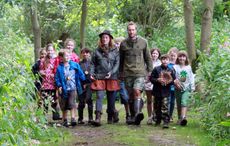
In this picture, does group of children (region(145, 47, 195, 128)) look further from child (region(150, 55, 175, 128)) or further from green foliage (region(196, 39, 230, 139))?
green foliage (region(196, 39, 230, 139))

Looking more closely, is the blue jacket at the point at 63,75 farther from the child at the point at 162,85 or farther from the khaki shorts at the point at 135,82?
the child at the point at 162,85

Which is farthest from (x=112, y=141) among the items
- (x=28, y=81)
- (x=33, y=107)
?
(x=28, y=81)

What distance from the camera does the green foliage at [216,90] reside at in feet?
23.5

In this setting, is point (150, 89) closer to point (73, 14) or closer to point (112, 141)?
point (112, 141)

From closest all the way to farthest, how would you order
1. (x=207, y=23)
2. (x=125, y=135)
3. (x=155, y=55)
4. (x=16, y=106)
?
1. (x=16, y=106)
2. (x=125, y=135)
3. (x=155, y=55)
4. (x=207, y=23)

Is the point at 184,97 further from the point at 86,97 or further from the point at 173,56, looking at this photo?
the point at 86,97

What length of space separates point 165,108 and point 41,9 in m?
13.3

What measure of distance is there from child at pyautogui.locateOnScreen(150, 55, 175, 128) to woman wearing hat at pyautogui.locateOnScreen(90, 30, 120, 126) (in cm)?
72

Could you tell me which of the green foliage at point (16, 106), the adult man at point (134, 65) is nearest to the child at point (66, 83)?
the adult man at point (134, 65)

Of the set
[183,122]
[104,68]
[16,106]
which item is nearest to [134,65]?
[104,68]

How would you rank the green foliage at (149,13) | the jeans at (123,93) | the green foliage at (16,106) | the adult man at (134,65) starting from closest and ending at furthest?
the green foliage at (16,106), the adult man at (134,65), the jeans at (123,93), the green foliage at (149,13)

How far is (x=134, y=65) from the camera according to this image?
920 centimetres

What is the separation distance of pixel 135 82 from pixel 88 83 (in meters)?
0.97

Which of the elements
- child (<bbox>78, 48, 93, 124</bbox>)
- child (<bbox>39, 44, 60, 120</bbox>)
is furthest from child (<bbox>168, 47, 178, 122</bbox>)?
child (<bbox>39, 44, 60, 120</bbox>)
